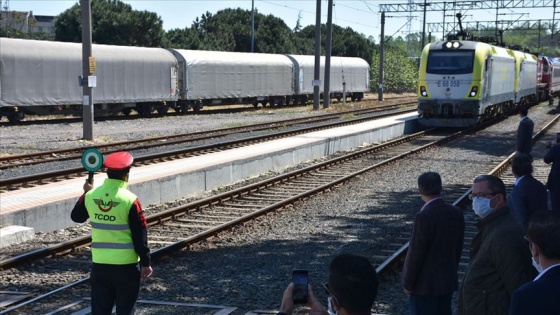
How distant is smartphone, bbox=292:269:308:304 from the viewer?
3.24 metres

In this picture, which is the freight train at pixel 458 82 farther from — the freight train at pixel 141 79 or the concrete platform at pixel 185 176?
the freight train at pixel 141 79

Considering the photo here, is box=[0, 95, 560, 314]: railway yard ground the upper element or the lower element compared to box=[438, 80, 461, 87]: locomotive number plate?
lower

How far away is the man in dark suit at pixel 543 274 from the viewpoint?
3.38 m

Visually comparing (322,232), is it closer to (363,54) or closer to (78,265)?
(78,265)

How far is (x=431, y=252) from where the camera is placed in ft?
18.3

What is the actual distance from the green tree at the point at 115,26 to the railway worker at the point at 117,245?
5102cm

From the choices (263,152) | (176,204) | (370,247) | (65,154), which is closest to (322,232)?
(370,247)

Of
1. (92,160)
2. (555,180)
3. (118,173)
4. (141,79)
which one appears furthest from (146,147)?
(118,173)

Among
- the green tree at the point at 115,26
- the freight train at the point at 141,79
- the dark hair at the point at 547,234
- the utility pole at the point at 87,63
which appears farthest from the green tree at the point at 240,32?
the dark hair at the point at 547,234

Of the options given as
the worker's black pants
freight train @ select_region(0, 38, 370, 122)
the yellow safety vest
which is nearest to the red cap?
the yellow safety vest

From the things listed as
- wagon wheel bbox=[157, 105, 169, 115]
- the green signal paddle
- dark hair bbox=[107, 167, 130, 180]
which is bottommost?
wagon wheel bbox=[157, 105, 169, 115]

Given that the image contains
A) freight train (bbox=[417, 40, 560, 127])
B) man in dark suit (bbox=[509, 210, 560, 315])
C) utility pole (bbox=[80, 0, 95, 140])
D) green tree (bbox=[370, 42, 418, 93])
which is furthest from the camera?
green tree (bbox=[370, 42, 418, 93])

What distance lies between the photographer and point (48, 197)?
12.5 metres

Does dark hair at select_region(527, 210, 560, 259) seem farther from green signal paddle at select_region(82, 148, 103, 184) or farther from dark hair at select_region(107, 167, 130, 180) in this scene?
green signal paddle at select_region(82, 148, 103, 184)
